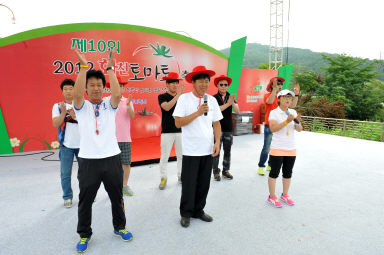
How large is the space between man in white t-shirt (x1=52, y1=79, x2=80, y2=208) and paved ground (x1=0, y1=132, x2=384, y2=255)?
345 millimetres

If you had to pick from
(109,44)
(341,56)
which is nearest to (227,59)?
(109,44)

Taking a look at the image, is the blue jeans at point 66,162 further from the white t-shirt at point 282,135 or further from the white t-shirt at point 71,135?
the white t-shirt at point 282,135

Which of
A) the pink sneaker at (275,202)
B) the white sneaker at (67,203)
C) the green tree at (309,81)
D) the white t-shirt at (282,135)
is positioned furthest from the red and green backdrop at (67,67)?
the green tree at (309,81)

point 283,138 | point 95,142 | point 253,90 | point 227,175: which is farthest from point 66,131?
point 253,90

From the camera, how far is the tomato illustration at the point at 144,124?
6.00 metres

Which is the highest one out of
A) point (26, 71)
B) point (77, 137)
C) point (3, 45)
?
point (3, 45)

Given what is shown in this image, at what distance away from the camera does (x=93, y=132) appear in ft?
5.42

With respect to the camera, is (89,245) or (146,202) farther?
(146,202)

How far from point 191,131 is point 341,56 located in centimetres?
2788

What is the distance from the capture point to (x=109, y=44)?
5.63 metres

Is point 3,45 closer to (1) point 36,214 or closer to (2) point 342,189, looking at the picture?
(1) point 36,214

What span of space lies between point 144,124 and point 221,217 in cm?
420

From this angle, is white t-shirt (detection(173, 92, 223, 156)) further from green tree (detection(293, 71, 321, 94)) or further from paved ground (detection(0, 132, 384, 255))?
Answer: green tree (detection(293, 71, 321, 94))

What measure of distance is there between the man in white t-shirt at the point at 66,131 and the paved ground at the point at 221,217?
1.13ft
